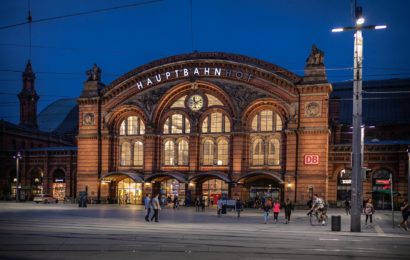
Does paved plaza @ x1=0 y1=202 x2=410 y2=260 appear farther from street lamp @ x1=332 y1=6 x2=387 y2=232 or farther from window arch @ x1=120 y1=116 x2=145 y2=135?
window arch @ x1=120 y1=116 x2=145 y2=135

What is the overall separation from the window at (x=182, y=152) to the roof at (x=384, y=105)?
24307 mm

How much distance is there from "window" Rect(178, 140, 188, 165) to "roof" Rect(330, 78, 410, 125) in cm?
2431

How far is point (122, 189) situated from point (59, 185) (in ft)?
45.0

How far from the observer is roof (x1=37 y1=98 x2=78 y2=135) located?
332ft

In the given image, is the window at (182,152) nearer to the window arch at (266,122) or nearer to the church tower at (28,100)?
the window arch at (266,122)

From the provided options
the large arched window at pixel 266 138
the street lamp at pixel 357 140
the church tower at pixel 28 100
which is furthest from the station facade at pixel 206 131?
the church tower at pixel 28 100

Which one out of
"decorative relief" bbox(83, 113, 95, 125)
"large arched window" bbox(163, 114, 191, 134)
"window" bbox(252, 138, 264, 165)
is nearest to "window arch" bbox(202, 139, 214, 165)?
"large arched window" bbox(163, 114, 191, 134)

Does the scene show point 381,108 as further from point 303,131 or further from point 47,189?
point 47,189

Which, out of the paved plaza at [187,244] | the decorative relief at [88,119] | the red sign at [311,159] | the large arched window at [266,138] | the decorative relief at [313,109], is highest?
the decorative relief at [313,109]

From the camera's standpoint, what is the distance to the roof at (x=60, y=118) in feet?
332

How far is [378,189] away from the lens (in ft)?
190

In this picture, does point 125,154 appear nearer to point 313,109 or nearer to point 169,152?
point 169,152

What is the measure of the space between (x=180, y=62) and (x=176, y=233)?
123 ft

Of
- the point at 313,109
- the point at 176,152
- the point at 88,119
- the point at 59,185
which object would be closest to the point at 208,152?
the point at 176,152
